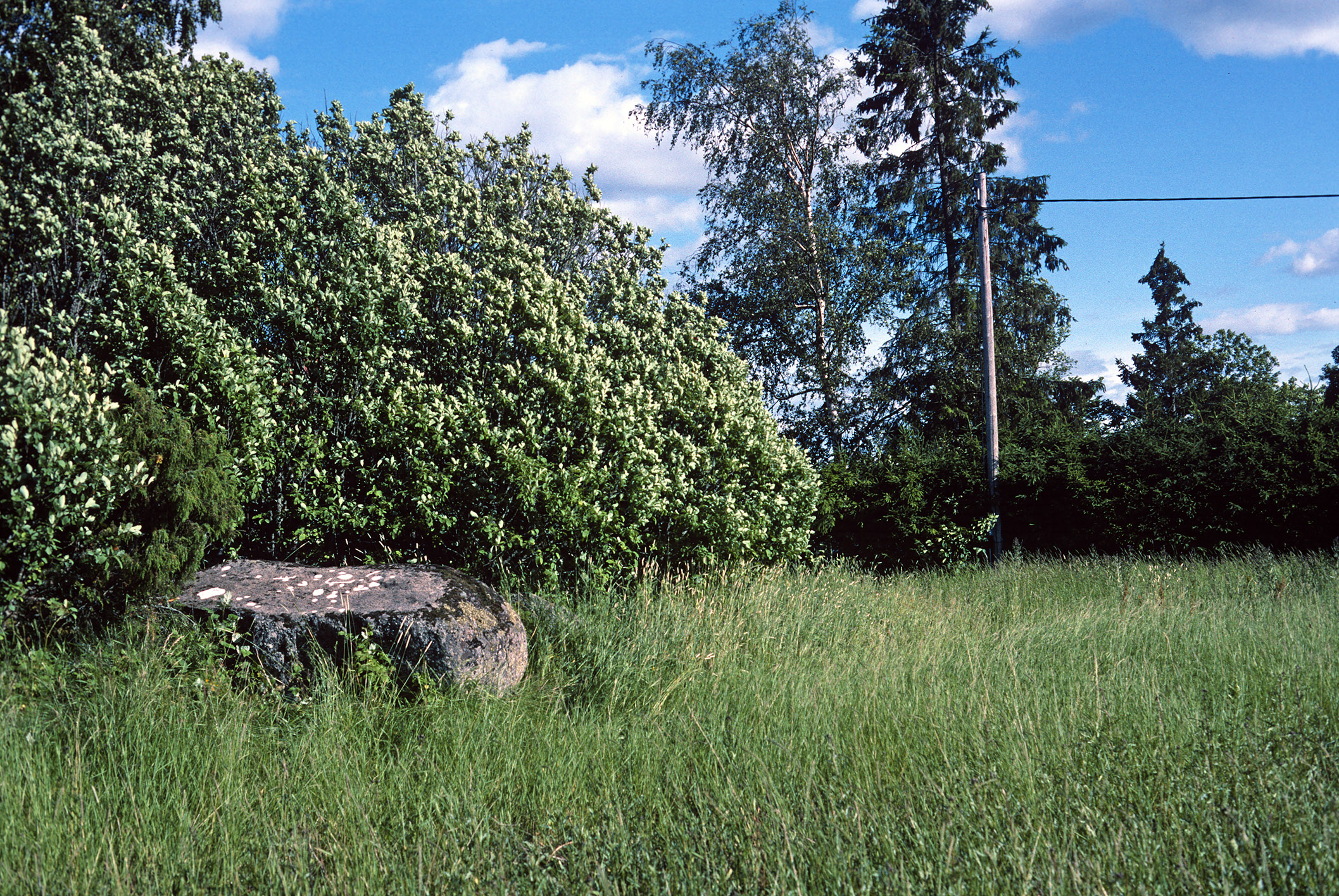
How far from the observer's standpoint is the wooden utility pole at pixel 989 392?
12.8 m

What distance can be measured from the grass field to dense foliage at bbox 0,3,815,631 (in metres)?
1.38

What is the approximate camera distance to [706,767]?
3920 mm

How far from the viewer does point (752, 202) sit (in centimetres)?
1822

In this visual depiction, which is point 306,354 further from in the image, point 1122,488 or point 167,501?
point 1122,488

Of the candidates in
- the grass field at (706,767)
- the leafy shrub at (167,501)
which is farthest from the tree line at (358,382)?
the grass field at (706,767)

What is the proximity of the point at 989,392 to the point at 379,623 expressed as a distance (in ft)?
36.1

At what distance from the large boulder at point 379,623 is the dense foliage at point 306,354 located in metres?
0.63

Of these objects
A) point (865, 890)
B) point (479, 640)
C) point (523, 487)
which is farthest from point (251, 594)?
point (865, 890)

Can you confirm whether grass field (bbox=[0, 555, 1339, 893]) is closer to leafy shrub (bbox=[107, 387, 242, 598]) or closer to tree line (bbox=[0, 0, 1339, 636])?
leafy shrub (bbox=[107, 387, 242, 598])

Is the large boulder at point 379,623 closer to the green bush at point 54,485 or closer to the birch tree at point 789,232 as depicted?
the green bush at point 54,485

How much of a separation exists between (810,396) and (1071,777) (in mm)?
15457

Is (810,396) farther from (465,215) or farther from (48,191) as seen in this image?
(48,191)

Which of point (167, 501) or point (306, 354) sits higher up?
point (306, 354)

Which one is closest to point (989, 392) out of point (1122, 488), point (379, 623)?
Answer: point (1122, 488)
